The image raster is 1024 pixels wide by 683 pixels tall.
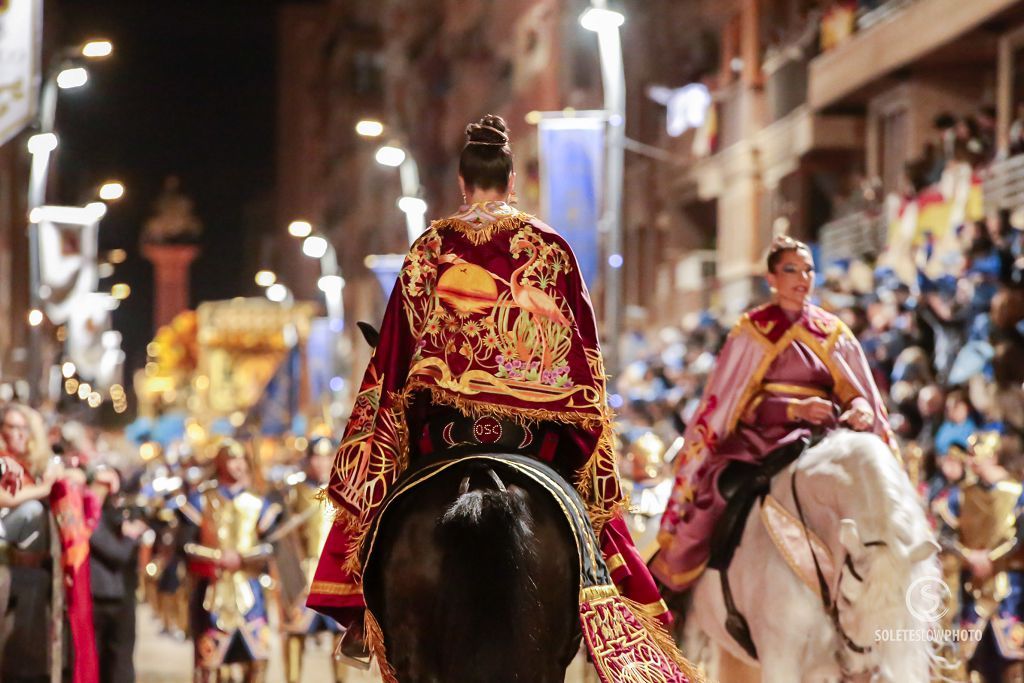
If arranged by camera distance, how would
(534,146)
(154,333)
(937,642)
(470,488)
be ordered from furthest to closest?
1. (154,333)
2. (534,146)
3. (937,642)
4. (470,488)

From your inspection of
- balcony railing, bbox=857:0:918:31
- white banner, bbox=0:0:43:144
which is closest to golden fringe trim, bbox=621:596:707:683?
white banner, bbox=0:0:43:144

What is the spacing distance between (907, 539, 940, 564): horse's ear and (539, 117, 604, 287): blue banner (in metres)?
16.8

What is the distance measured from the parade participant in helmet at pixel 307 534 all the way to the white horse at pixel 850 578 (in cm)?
763

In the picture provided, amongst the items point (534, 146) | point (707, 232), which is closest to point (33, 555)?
point (707, 232)

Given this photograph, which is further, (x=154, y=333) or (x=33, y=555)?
(x=154, y=333)

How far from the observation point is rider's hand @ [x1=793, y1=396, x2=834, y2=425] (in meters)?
10.5

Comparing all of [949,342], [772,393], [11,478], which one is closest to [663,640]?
[772,393]

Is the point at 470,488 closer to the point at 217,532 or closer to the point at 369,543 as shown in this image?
the point at 369,543

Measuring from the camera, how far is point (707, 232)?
45438 mm

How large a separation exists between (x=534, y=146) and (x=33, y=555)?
42.9m

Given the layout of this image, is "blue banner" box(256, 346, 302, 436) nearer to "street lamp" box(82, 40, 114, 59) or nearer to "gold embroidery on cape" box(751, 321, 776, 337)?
"street lamp" box(82, 40, 114, 59)

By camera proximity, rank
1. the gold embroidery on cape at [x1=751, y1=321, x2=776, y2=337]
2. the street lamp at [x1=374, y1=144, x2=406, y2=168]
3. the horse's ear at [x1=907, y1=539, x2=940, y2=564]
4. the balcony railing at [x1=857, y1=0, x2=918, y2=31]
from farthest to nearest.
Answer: the street lamp at [x1=374, y1=144, x2=406, y2=168] → the balcony railing at [x1=857, y1=0, x2=918, y2=31] → the gold embroidery on cape at [x1=751, y1=321, x2=776, y2=337] → the horse's ear at [x1=907, y1=539, x2=940, y2=564]

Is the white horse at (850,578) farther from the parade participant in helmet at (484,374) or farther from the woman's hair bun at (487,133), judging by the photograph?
the woman's hair bun at (487,133)

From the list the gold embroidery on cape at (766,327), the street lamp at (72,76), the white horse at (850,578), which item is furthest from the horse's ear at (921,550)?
the street lamp at (72,76)
